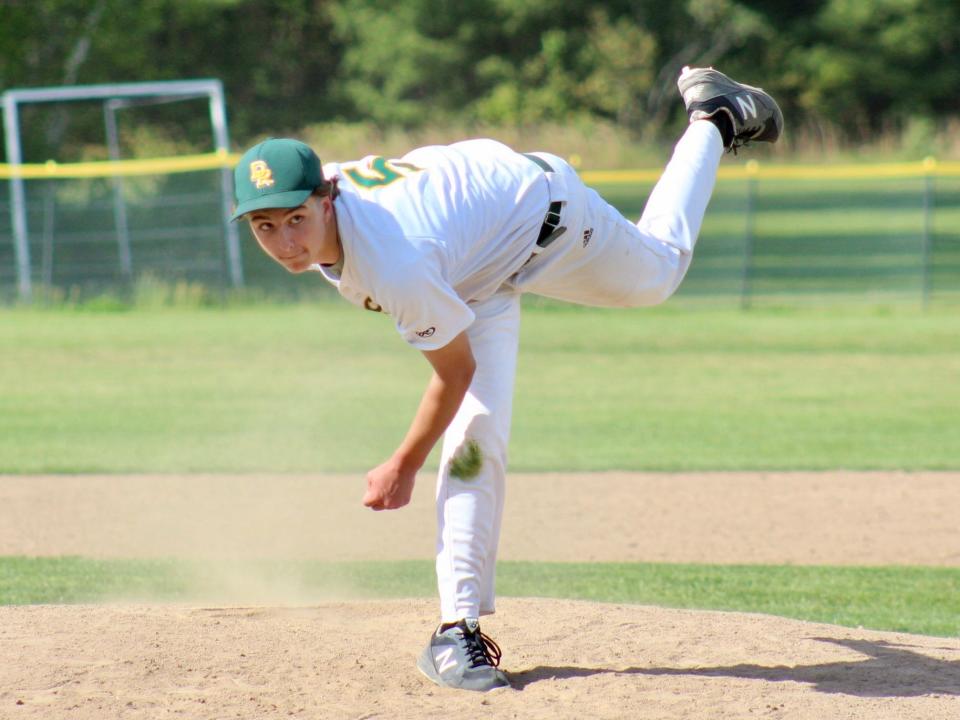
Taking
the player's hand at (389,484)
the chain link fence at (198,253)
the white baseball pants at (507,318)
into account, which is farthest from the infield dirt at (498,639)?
the chain link fence at (198,253)

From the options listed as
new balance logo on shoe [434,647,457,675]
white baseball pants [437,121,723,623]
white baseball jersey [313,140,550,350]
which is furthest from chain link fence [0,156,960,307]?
new balance logo on shoe [434,647,457,675]

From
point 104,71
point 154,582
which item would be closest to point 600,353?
point 154,582

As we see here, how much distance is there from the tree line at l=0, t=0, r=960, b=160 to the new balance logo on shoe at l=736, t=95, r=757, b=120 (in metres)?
34.4

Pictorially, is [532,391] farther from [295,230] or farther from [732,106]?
[295,230]

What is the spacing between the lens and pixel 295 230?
143 inches

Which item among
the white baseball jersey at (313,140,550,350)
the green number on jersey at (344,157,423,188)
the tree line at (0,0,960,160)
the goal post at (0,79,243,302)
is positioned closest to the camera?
the white baseball jersey at (313,140,550,350)

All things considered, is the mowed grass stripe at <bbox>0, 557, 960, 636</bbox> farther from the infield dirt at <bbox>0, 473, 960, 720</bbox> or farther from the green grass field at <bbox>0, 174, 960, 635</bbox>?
the infield dirt at <bbox>0, 473, 960, 720</bbox>

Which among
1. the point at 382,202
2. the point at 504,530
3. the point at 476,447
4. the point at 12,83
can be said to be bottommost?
the point at 504,530

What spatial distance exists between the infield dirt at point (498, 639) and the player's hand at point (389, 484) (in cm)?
59

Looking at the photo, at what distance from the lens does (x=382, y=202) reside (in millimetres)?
3764

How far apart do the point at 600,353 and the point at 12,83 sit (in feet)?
47.9

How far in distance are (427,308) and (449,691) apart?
1209mm

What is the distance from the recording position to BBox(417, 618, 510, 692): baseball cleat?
411cm

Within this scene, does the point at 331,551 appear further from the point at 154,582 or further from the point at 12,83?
the point at 12,83
